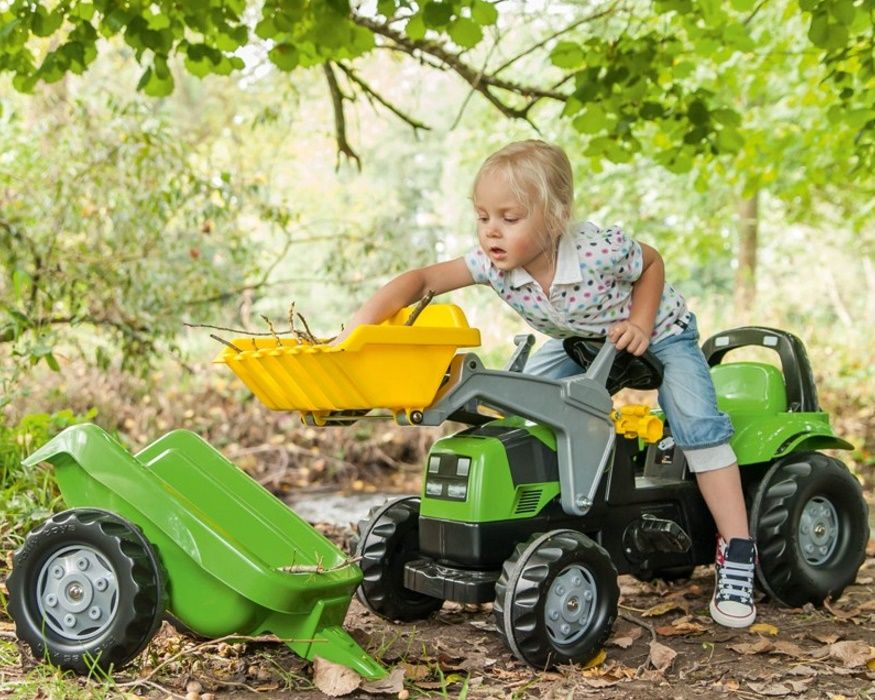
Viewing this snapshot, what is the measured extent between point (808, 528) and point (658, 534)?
0.67 metres

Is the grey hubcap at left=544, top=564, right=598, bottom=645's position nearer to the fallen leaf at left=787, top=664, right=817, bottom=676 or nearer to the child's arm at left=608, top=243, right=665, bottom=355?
the fallen leaf at left=787, top=664, right=817, bottom=676

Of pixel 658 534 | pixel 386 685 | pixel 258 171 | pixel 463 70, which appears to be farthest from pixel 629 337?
pixel 258 171

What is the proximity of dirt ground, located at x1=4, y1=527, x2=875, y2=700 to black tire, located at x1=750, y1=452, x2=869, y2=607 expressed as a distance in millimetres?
114

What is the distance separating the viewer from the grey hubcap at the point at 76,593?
2416mm

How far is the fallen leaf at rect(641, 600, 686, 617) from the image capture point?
347cm

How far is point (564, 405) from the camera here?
3.01 meters

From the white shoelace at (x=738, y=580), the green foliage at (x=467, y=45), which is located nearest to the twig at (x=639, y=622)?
the white shoelace at (x=738, y=580)

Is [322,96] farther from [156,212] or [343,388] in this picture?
[343,388]

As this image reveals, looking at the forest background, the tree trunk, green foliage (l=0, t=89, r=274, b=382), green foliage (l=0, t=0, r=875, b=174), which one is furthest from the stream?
the tree trunk

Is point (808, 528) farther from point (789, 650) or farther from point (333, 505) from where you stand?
point (333, 505)

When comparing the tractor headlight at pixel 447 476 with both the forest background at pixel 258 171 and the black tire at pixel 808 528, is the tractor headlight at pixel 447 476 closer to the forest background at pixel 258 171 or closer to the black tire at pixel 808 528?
the forest background at pixel 258 171

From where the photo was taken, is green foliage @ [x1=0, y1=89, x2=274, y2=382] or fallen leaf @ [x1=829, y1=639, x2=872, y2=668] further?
green foliage @ [x1=0, y1=89, x2=274, y2=382]

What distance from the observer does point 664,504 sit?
340cm

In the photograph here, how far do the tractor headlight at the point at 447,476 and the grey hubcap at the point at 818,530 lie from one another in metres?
1.35
